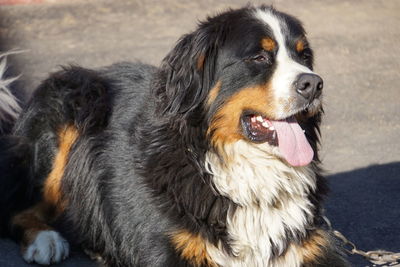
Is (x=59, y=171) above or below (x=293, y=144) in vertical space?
below

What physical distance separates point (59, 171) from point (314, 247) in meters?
1.90

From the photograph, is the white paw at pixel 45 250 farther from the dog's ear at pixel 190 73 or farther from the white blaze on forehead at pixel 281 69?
the white blaze on forehead at pixel 281 69

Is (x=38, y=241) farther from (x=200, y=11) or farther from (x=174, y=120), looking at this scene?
(x=200, y=11)

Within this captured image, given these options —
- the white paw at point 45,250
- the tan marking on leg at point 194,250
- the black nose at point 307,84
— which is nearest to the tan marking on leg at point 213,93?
the black nose at point 307,84

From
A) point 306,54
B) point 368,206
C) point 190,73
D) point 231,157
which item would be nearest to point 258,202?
point 231,157

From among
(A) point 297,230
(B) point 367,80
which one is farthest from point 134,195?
(B) point 367,80

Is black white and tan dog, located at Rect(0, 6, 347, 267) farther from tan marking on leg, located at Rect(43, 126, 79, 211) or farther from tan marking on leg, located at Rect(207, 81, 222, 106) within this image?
tan marking on leg, located at Rect(43, 126, 79, 211)

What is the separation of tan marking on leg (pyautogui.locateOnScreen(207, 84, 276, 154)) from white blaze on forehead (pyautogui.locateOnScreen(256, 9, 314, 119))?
5cm

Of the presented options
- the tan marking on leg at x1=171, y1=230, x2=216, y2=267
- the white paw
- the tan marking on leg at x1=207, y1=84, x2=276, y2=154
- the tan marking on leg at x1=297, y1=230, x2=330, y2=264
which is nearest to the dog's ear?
the tan marking on leg at x1=207, y1=84, x2=276, y2=154

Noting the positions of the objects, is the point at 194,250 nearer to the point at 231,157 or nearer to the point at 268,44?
the point at 231,157

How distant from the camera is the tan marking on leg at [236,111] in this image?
13.6ft

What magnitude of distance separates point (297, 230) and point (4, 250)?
2017 millimetres

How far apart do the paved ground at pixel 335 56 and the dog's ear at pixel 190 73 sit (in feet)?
4.72

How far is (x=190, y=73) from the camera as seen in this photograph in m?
4.28
